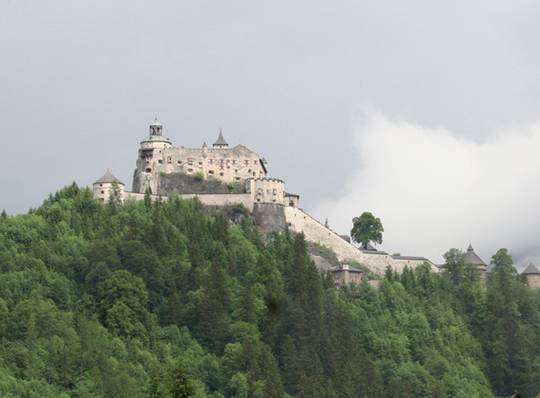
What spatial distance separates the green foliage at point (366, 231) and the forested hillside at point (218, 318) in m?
5.43

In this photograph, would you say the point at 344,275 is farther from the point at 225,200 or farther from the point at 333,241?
the point at 225,200

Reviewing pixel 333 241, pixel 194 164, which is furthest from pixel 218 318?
pixel 194 164

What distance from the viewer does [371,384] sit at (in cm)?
12306

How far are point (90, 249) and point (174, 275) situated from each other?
607 cm

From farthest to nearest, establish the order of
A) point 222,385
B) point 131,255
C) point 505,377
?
point 505,377 < point 131,255 < point 222,385

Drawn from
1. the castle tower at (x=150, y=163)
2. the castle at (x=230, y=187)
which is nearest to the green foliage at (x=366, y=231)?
the castle at (x=230, y=187)

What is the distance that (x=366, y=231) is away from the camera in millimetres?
145000

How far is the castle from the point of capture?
136 metres

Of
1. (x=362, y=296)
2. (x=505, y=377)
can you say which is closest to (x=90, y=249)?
(x=362, y=296)

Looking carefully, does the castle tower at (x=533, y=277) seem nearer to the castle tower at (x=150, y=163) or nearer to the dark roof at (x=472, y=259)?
the dark roof at (x=472, y=259)

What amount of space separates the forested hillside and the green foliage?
5.43 metres

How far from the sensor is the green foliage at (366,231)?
475 feet

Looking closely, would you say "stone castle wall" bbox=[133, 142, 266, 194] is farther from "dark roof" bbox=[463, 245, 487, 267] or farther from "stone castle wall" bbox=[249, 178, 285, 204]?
"dark roof" bbox=[463, 245, 487, 267]

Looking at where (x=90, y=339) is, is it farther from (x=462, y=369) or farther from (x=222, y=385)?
(x=462, y=369)
